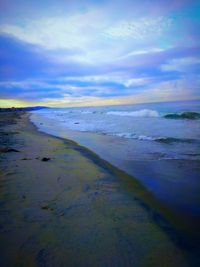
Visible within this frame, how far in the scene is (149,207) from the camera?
150 inches

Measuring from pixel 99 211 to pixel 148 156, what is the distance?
4532 mm

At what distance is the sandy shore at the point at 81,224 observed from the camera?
2.42 m

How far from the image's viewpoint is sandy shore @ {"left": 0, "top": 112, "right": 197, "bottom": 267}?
7.93 feet

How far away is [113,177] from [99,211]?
2030mm

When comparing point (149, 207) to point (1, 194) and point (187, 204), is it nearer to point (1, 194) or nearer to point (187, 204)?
point (187, 204)

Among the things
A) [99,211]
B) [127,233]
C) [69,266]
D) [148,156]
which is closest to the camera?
[69,266]

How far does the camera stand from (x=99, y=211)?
11.4 ft

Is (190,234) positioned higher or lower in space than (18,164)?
lower

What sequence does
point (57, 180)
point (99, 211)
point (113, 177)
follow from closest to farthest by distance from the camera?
point (99, 211), point (57, 180), point (113, 177)

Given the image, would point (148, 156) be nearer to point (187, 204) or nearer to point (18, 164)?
point (187, 204)

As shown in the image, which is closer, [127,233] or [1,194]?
[127,233]

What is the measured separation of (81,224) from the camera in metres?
3.09

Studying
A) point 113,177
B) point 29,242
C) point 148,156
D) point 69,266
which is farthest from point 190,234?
point 148,156


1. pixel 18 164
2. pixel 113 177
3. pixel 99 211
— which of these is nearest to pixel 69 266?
pixel 99 211
